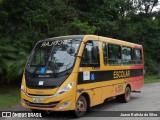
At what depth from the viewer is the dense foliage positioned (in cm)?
1631

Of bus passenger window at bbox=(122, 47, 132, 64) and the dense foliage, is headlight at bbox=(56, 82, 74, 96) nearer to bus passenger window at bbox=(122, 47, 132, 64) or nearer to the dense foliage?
bus passenger window at bbox=(122, 47, 132, 64)

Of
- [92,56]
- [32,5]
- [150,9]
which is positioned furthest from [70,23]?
[150,9]

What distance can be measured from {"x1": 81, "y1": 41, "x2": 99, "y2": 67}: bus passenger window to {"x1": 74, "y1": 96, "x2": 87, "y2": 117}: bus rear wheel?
116 cm

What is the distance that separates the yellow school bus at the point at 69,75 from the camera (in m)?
9.98

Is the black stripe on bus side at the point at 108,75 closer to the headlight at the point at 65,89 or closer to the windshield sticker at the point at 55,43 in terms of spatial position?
the headlight at the point at 65,89

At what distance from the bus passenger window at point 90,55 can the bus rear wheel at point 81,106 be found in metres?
1.16

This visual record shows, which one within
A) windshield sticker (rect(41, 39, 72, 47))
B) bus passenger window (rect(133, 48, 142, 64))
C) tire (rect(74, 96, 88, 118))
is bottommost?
tire (rect(74, 96, 88, 118))

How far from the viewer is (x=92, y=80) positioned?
1129cm

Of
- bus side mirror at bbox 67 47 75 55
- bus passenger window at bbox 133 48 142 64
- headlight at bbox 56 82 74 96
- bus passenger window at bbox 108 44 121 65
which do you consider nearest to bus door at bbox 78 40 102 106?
bus side mirror at bbox 67 47 75 55

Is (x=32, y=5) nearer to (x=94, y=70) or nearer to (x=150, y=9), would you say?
(x=94, y=70)

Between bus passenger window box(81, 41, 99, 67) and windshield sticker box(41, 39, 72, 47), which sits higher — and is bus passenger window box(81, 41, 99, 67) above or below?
below

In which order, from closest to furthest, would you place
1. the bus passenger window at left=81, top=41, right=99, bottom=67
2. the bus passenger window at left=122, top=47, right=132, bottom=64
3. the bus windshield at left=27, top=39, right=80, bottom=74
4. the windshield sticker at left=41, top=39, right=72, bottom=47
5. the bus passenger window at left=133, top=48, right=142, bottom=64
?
the bus windshield at left=27, top=39, right=80, bottom=74
the bus passenger window at left=81, top=41, right=99, bottom=67
the windshield sticker at left=41, top=39, right=72, bottom=47
the bus passenger window at left=122, top=47, right=132, bottom=64
the bus passenger window at left=133, top=48, right=142, bottom=64

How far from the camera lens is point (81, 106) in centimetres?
1066

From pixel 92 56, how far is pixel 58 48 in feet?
4.13
